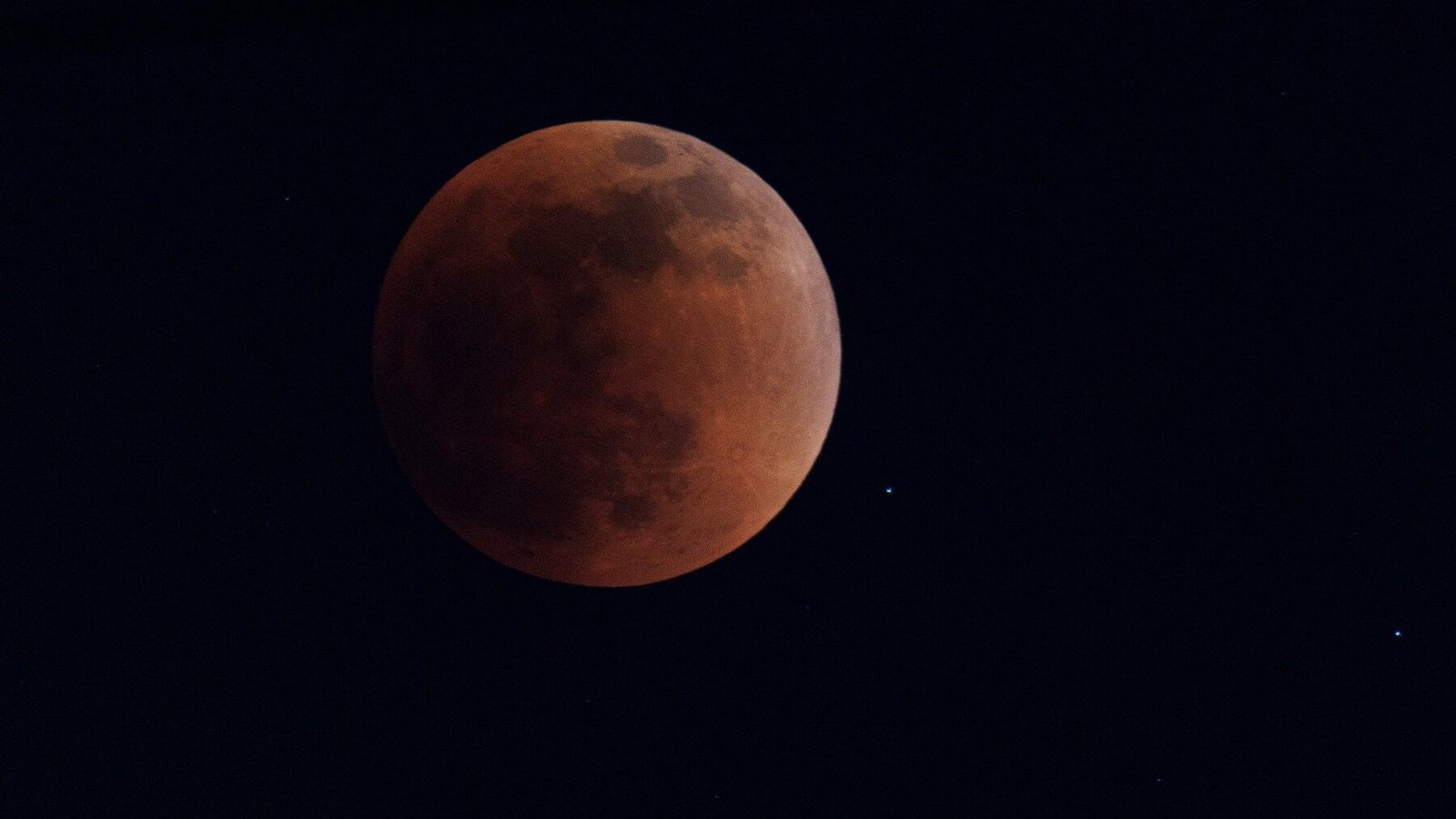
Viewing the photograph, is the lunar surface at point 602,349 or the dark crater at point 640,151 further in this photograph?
the dark crater at point 640,151

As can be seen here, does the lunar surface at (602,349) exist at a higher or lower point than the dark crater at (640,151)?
lower

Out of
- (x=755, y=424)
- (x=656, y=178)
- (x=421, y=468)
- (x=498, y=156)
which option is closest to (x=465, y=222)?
(x=498, y=156)

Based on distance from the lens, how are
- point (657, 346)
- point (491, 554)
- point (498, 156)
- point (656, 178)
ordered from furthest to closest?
point (491, 554) → point (498, 156) → point (656, 178) → point (657, 346)

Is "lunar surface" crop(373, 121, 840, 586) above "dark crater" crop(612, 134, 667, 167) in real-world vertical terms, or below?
below

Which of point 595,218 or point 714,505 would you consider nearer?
point 595,218

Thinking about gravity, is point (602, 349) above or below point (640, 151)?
below

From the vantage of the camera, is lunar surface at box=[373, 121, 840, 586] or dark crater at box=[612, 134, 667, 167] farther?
dark crater at box=[612, 134, 667, 167]

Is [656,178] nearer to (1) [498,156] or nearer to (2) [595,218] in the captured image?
(2) [595,218]

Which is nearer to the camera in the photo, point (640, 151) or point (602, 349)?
point (602, 349)
